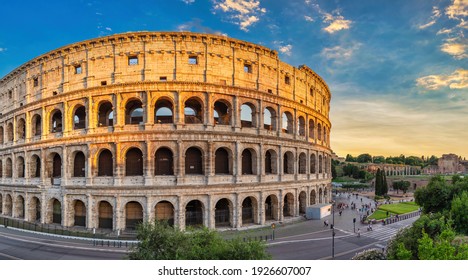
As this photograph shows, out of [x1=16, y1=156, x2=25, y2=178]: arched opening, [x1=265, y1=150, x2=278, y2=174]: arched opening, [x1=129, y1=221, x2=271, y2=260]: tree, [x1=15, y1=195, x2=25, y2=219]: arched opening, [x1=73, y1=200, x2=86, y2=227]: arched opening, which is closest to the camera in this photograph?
[x1=129, y1=221, x2=271, y2=260]: tree

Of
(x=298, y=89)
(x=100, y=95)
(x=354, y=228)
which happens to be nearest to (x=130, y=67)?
(x=100, y=95)

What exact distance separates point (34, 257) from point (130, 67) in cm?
1789

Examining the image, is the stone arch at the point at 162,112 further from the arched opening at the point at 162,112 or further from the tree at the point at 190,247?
the tree at the point at 190,247

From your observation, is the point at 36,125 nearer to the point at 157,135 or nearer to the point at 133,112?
the point at 133,112

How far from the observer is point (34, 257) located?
67.7ft

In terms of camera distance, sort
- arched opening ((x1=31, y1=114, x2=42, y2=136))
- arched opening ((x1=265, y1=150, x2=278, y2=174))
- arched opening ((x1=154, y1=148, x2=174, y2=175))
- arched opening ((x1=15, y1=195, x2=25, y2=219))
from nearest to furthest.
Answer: arched opening ((x1=154, y1=148, x2=174, y2=175)) → arched opening ((x1=265, y1=150, x2=278, y2=174)) → arched opening ((x1=31, y1=114, x2=42, y2=136)) → arched opening ((x1=15, y1=195, x2=25, y2=219))

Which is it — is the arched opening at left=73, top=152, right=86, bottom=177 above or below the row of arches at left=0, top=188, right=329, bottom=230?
above

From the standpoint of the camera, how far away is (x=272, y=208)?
105 ft

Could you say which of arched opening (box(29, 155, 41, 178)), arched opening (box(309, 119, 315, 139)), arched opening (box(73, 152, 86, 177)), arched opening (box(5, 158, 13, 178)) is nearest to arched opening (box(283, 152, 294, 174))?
arched opening (box(309, 119, 315, 139))

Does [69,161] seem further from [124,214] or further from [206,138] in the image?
[206,138]

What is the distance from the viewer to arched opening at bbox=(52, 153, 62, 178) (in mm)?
31792

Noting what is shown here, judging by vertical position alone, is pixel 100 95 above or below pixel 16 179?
above

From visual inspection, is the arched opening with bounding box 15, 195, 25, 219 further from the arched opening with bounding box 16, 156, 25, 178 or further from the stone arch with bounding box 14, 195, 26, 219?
the arched opening with bounding box 16, 156, 25, 178

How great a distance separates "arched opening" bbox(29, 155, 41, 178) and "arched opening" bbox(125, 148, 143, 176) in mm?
13889
